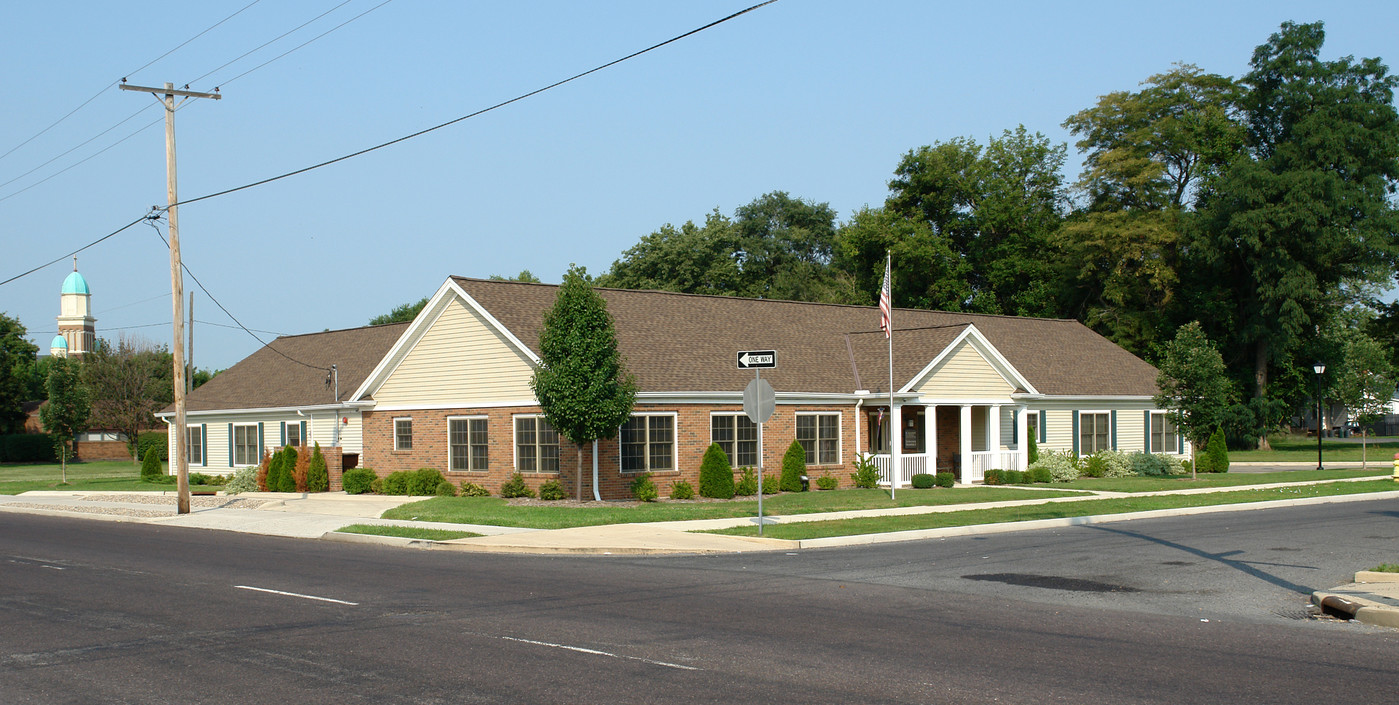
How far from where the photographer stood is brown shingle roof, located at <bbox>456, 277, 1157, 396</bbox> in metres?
30.9

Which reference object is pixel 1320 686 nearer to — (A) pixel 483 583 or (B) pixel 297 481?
(A) pixel 483 583

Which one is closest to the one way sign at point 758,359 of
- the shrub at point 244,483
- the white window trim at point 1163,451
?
the shrub at point 244,483

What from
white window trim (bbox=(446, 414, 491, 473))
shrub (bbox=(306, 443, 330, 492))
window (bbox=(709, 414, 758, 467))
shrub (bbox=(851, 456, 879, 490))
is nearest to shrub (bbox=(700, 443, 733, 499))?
window (bbox=(709, 414, 758, 467))

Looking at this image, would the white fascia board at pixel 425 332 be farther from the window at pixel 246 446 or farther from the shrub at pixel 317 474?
the window at pixel 246 446

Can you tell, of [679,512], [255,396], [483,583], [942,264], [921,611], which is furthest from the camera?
[942,264]

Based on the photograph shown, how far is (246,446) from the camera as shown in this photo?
40.6 meters

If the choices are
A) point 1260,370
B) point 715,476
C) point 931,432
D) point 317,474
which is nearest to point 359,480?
point 317,474

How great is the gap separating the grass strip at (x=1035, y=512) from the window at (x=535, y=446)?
30.2ft

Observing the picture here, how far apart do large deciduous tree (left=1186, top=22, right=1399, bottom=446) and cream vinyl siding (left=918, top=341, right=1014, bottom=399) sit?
2499 cm

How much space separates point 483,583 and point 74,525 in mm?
16328

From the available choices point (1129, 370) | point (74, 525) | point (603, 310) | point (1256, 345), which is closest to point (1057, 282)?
point (1256, 345)

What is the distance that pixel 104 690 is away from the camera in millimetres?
8094

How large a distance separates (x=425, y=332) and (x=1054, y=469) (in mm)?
20149

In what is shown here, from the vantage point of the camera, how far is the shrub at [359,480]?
33312 mm
